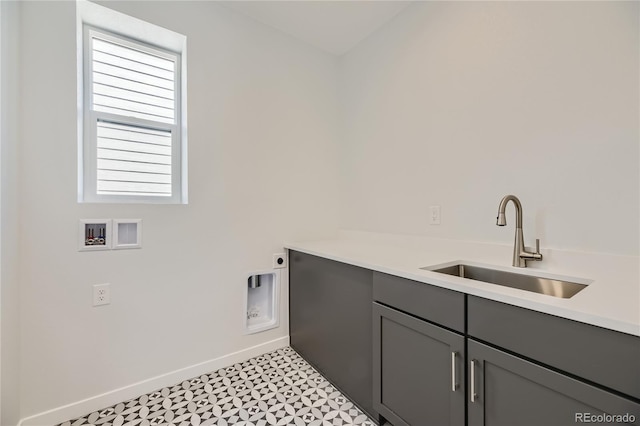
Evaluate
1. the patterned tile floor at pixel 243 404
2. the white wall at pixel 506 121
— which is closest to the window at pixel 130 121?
the patterned tile floor at pixel 243 404

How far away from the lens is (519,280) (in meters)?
1.34

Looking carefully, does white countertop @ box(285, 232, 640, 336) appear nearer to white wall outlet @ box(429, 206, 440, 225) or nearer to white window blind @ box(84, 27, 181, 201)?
white wall outlet @ box(429, 206, 440, 225)

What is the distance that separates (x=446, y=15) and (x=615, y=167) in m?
1.31

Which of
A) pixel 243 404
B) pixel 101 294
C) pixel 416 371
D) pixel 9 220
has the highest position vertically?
pixel 9 220

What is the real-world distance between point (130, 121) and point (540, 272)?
2.45 meters

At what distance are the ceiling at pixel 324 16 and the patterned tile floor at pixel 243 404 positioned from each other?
261cm

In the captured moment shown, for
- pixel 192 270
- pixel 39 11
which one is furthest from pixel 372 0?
pixel 192 270

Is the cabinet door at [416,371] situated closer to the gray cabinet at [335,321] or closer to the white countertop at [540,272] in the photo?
the gray cabinet at [335,321]

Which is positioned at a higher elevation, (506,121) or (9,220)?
(506,121)

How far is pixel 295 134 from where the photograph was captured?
7.70 feet

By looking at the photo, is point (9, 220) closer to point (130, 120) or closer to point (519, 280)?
point (130, 120)

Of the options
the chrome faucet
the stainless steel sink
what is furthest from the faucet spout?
the stainless steel sink

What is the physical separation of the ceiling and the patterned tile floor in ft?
8.55

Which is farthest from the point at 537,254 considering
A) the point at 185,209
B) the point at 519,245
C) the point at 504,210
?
the point at 185,209
